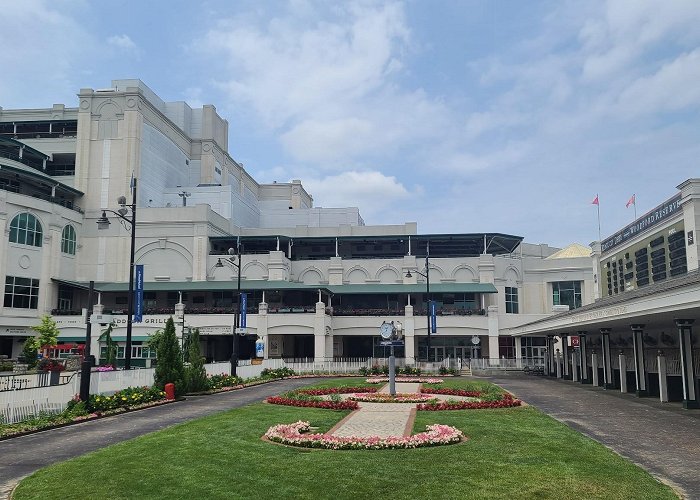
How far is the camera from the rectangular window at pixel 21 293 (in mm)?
57784

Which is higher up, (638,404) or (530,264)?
(530,264)

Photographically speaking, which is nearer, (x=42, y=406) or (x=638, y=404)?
(x=42, y=406)

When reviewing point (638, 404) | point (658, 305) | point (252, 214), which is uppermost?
point (252, 214)

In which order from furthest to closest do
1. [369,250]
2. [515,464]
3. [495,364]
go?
[369,250] < [495,364] < [515,464]

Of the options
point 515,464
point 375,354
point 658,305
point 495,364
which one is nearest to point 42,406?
point 515,464

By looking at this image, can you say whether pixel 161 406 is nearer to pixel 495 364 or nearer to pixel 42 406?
pixel 42 406

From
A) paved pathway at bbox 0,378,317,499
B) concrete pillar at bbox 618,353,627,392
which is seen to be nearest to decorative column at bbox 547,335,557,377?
concrete pillar at bbox 618,353,627,392

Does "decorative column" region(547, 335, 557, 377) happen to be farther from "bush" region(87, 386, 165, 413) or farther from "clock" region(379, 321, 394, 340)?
"bush" region(87, 386, 165, 413)

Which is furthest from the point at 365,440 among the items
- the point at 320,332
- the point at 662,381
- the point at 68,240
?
the point at 68,240

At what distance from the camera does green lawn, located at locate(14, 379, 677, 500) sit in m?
10.2

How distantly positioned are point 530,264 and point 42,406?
58.0 meters

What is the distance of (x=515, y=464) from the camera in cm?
1230

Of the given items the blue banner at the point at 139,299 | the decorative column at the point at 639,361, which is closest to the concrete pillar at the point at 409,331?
the blue banner at the point at 139,299

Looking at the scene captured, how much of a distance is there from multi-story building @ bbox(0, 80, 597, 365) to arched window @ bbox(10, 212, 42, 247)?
0.10 metres
